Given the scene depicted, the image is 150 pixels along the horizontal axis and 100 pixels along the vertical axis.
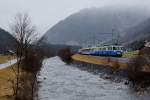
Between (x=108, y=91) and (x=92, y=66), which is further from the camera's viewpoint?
(x=92, y=66)

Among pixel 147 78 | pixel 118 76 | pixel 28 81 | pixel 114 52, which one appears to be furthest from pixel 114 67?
pixel 28 81

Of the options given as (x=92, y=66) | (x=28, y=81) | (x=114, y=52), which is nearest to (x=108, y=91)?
(x=28, y=81)

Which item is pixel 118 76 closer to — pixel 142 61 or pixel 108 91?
pixel 142 61

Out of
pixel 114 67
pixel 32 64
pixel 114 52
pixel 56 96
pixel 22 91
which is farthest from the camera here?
pixel 114 52

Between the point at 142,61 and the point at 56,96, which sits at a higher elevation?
the point at 142,61

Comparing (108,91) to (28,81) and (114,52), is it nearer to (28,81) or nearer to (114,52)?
(28,81)

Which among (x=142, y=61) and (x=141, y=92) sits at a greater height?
(x=142, y=61)

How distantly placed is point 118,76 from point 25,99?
34304mm

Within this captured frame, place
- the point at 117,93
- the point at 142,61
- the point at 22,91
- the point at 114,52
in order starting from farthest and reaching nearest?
the point at 114,52
the point at 142,61
the point at 117,93
the point at 22,91

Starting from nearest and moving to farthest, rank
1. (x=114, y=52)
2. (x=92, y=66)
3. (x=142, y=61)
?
A: (x=142, y=61), (x=114, y=52), (x=92, y=66)

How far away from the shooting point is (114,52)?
89.4 m

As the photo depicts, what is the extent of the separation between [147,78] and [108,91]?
240 inches

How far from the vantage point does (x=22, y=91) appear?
38.4 metres

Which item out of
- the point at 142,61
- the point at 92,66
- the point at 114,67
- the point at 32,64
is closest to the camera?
the point at 142,61
